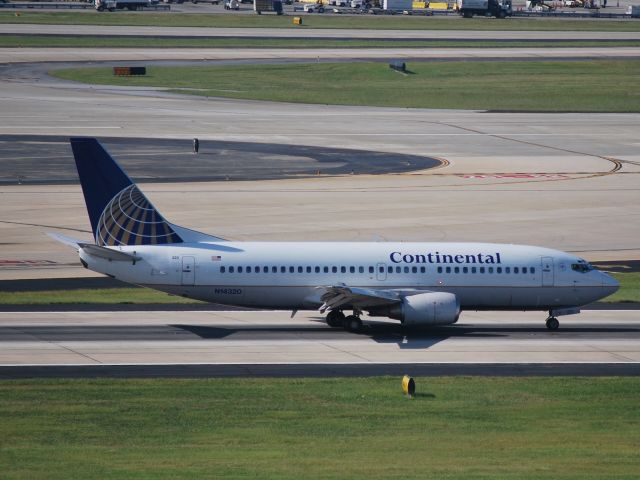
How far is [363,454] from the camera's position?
3186cm

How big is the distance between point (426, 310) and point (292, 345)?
5.58m

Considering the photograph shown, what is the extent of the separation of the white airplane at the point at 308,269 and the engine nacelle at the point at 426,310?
0.04 meters

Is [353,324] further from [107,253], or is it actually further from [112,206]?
[112,206]

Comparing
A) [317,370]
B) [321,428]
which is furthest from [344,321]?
[321,428]

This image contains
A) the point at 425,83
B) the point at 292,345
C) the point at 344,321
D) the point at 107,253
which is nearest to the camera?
the point at 292,345

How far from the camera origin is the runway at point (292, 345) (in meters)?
42.3

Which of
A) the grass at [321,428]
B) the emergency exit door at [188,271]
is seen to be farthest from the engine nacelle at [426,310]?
the emergency exit door at [188,271]

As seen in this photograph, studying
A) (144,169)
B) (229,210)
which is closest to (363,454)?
(229,210)

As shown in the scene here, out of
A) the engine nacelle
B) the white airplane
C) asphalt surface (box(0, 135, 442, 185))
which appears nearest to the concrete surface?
the engine nacelle

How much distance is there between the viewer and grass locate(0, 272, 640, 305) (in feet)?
176

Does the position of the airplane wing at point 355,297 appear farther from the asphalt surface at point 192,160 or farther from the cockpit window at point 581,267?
the asphalt surface at point 192,160

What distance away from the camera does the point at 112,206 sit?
4800 centimetres

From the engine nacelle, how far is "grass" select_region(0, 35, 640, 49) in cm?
13420

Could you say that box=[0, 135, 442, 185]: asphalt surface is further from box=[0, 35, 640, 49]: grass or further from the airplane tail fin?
box=[0, 35, 640, 49]: grass
